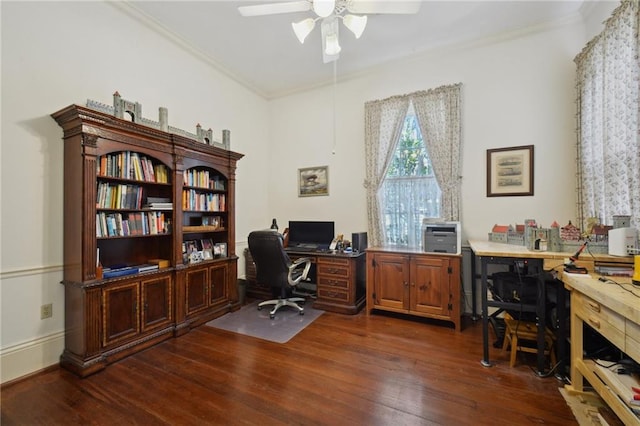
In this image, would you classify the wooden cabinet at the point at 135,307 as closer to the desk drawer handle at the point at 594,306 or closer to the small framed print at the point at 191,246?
the small framed print at the point at 191,246

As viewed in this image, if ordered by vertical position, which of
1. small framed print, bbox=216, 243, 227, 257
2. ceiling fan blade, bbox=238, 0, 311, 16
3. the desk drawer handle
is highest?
ceiling fan blade, bbox=238, 0, 311, 16

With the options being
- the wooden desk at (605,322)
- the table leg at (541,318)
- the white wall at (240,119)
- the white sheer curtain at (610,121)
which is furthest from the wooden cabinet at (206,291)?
the white sheer curtain at (610,121)

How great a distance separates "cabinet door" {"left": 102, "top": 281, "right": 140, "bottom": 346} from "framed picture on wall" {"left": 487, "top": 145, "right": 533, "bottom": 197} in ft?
12.5

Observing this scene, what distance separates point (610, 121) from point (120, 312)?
4296mm

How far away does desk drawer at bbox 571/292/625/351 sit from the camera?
1238 millimetres

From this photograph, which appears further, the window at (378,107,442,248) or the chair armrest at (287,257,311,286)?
the window at (378,107,442,248)

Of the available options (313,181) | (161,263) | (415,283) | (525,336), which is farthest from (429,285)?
(161,263)

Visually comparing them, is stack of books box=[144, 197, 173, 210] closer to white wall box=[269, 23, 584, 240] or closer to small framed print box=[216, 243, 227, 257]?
small framed print box=[216, 243, 227, 257]

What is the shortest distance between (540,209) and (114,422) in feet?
13.2

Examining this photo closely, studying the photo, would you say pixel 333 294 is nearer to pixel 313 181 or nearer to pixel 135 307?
pixel 313 181

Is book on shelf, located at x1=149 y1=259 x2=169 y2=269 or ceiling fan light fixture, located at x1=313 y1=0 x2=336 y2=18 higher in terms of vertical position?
ceiling fan light fixture, located at x1=313 y1=0 x2=336 y2=18

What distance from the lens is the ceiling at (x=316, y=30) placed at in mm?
2627

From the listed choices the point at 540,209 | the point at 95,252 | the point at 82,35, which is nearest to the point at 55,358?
the point at 95,252

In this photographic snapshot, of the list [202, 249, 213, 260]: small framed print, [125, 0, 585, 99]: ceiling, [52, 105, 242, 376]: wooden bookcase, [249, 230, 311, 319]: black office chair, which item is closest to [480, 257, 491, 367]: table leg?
[249, 230, 311, 319]: black office chair
